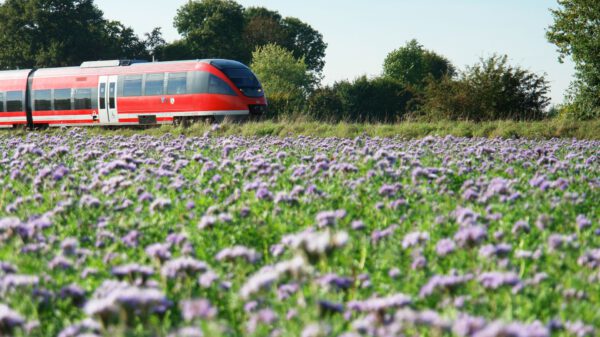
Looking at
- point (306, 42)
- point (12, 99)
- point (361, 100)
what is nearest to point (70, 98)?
point (12, 99)

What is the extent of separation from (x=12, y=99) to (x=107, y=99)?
6139 millimetres

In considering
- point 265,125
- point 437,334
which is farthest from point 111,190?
point 265,125

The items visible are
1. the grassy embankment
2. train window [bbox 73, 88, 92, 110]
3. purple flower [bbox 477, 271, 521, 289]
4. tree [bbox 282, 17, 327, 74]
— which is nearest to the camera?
purple flower [bbox 477, 271, 521, 289]

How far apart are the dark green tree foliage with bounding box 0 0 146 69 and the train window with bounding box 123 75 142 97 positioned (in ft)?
124

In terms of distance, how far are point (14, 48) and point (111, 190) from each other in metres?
65.2

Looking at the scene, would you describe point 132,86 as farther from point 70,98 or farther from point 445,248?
point 445,248

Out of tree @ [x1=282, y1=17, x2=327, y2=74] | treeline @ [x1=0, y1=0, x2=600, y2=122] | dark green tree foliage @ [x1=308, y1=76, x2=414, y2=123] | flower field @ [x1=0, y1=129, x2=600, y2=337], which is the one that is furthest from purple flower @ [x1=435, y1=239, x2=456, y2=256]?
tree @ [x1=282, y1=17, x2=327, y2=74]

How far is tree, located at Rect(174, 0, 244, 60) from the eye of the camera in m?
80.8

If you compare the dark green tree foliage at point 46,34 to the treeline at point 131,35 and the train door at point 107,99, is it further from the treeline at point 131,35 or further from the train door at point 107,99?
the train door at point 107,99

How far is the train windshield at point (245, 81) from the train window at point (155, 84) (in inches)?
107

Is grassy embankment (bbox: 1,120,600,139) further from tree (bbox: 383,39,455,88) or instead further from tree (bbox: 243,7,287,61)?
tree (bbox: 383,39,455,88)

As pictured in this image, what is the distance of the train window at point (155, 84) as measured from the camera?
29.4 m

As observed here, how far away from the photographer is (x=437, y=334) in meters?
2.87

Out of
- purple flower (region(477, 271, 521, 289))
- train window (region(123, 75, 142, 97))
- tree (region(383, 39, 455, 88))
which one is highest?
tree (region(383, 39, 455, 88))
